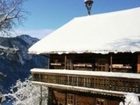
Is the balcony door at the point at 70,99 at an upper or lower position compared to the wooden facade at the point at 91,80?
lower

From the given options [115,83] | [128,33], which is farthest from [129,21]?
[115,83]

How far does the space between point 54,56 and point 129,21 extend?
9.32 m

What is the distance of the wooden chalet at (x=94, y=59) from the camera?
1142 inches

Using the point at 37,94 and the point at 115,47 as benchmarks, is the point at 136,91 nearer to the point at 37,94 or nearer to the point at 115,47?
the point at 115,47

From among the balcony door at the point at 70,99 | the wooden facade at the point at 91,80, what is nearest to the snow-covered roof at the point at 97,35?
the wooden facade at the point at 91,80

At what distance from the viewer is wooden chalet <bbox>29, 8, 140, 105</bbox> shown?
29.0 meters

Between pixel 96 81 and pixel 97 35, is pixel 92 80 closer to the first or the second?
pixel 96 81

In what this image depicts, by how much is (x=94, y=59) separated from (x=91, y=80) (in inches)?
165

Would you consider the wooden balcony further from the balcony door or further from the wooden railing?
the balcony door

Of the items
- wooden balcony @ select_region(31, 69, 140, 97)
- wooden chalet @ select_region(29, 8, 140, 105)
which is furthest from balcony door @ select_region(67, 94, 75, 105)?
wooden balcony @ select_region(31, 69, 140, 97)

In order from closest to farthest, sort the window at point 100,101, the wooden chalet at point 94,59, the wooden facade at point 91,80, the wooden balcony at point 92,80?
the wooden balcony at point 92,80 → the wooden facade at point 91,80 → the wooden chalet at point 94,59 → the window at point 100,101

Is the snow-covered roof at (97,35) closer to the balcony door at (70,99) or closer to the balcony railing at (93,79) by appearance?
the balcony railing at (93,79)

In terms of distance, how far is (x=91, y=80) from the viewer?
1219 inches

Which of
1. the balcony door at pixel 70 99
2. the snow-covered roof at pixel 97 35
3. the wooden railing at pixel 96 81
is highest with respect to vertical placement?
the snow-covered roof at pixel 97 35
